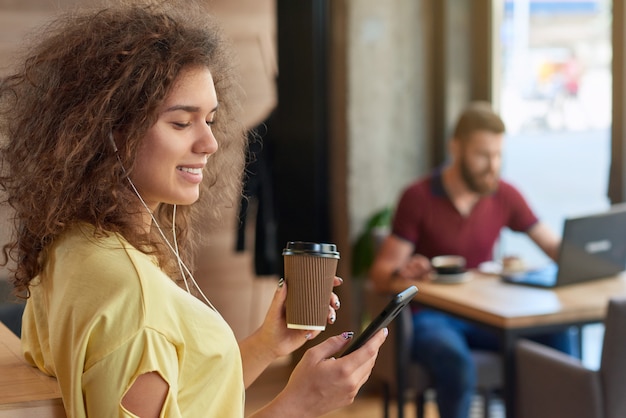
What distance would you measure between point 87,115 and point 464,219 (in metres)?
2.78

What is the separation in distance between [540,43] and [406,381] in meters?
1.98

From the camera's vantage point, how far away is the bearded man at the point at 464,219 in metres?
3.80

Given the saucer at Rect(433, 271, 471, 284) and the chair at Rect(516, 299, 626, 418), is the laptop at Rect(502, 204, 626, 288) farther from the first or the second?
the chair at Rect(516, 299, 626, 418)

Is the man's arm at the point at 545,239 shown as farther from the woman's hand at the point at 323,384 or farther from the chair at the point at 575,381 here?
the woman's hand at the point at 323,384

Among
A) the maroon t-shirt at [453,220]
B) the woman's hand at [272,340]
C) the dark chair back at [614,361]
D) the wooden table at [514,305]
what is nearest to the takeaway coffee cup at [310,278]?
the woman's hand at [272,340]

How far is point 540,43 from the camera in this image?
4684 mm

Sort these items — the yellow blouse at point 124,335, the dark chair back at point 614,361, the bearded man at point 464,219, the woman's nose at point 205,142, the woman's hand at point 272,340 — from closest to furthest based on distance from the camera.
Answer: the yellow blouse at point 124,335 → the woman's nose at point 205,142 → the woman's hand at point 272,340 → the dark chair back at point 614,361 → the bearded man at point 464,219

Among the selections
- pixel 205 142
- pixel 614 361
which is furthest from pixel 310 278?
pixel 614 361

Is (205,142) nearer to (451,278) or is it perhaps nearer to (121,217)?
(121,217)

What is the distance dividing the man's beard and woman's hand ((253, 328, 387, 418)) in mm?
2502

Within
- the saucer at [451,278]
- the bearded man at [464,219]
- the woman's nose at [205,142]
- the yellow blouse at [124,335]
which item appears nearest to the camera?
the yellow blouse at [124,335]

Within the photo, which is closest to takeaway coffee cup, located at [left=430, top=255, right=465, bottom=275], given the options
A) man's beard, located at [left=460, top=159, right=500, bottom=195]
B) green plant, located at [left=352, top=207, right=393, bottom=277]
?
man's beard, located at [left=460, top=159, right=500, bottom=195]

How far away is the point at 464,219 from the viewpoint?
395 cm

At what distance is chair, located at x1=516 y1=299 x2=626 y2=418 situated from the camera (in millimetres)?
2723
